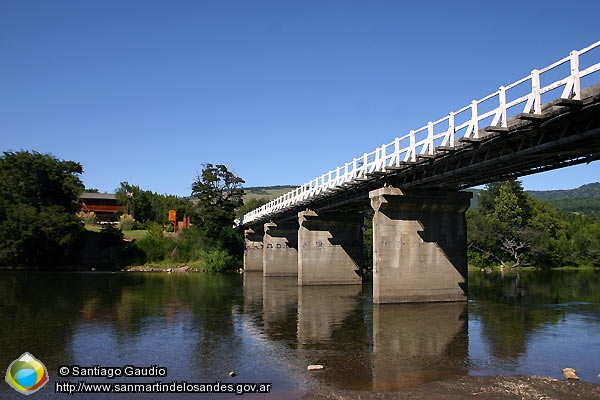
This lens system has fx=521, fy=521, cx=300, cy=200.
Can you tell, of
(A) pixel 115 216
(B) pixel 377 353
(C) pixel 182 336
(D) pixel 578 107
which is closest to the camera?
(D) pixel 578 107

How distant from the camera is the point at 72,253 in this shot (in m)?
86.0

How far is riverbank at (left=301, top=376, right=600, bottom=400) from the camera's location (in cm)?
1296

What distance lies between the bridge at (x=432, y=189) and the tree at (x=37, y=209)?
4138 centimetres

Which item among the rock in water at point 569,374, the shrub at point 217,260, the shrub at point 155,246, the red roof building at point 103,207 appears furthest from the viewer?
the red roof building at point 103,207

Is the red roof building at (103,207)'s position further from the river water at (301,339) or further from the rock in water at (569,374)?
the rock in water at (569,374)

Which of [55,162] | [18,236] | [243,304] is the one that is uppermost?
[55,162]

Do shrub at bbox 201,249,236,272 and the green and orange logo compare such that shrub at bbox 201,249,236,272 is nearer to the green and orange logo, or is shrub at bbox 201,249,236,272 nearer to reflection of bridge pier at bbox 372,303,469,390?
reflection of bridge pier at bbox 372,303,469,390

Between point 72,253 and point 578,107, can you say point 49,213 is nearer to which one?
point 72,253

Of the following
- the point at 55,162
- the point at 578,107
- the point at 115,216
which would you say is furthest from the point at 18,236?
the point at 578,107

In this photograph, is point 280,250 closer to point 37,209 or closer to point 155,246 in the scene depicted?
point 155,246

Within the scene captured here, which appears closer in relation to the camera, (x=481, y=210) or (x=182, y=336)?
(x=182, y=336)

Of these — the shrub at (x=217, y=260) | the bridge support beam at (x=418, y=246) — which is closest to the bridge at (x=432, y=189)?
the bridge support beam at (x=418, y=246)

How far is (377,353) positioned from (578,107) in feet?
35.2

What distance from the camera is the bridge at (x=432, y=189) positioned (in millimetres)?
18516
